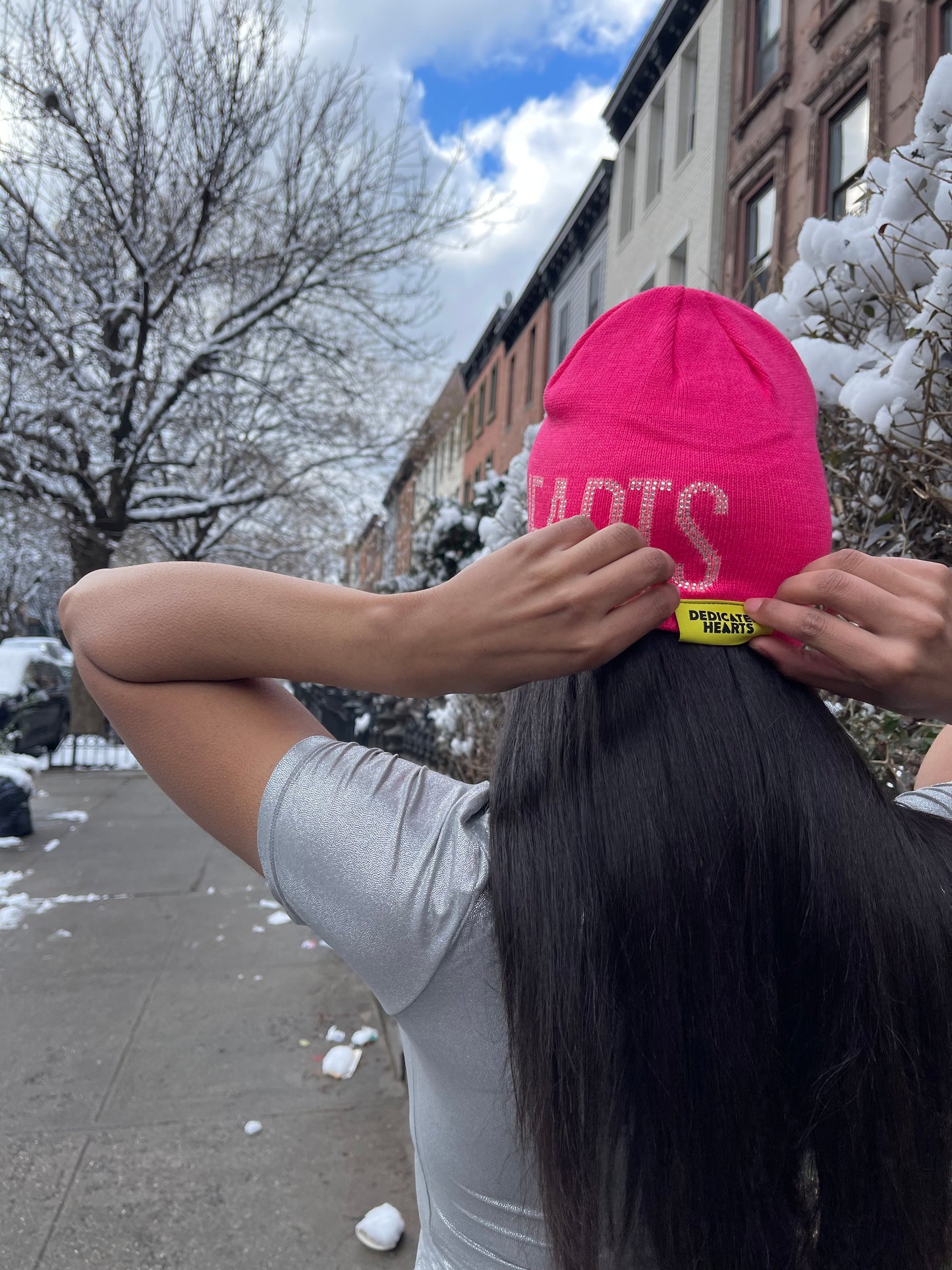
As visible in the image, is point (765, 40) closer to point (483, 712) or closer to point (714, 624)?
point (483, 712)

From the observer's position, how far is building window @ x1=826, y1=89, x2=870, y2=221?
9.12 m

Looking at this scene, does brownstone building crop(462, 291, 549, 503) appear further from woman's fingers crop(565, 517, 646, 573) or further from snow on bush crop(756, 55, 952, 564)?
woman's fingers crop(565, 517, 646, 573)

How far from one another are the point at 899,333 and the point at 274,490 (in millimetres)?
13355

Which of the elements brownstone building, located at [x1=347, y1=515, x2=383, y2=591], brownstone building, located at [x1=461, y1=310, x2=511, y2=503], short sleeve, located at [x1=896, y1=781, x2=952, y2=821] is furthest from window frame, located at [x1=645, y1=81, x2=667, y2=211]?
short sleeve, located at [x1=896, y1=781, x2=952, y2=821]

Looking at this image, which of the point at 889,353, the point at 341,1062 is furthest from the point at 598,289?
the point at 889,353

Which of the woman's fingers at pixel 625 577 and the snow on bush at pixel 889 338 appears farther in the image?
the snow on bush at pixel 889 338

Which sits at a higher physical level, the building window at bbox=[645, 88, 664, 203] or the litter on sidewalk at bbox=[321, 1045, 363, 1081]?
the building window at bbox=[645, 88, 664, 203]

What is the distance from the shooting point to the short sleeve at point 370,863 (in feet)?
2.78

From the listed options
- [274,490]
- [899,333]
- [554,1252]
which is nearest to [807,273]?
[899,333]

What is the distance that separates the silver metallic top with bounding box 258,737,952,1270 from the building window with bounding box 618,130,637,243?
1692 cm

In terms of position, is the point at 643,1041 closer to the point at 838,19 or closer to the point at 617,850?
the point at 617,850

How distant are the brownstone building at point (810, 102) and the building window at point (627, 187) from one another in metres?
3.89

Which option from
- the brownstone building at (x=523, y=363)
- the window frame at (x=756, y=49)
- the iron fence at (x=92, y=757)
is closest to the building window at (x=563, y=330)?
the brownstone building at (x=523, y=363)

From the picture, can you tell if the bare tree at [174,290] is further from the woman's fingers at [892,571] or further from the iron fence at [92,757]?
the woman's fingers at [892,571]
